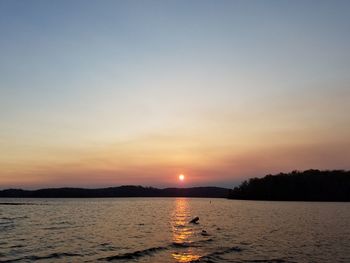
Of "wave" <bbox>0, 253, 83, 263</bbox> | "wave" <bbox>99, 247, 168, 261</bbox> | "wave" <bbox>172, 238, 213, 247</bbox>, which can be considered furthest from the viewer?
"wave" <bbox>172, 238, 213, 247</bbox>

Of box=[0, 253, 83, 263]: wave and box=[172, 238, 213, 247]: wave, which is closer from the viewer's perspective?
box=[0, 253, 83, 263]: wave

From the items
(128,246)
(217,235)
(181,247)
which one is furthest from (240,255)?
(217,235)

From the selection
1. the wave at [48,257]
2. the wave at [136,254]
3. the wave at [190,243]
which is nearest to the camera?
the wave at [48,257]

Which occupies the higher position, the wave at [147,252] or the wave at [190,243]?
the wave at [190,243]

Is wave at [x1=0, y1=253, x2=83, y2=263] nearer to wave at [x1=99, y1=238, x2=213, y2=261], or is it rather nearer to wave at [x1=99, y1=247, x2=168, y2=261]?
wave at [x1=99, y1=247, x2=168, y2=261]

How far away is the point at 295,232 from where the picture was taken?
57.6 m

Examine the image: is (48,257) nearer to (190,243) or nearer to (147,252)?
(147,252)

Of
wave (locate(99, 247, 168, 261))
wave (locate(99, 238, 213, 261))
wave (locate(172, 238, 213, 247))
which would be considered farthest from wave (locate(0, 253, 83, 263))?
Answer: wave (locate(172, 238, 213, 247))

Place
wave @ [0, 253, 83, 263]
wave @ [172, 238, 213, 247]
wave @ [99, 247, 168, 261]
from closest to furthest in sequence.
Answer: wave @ [0, 253, 83, 263] < wave @ [99, 247, 168, 261] < wave @ [172, 238, 213, 247]

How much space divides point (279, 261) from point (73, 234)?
101 feet

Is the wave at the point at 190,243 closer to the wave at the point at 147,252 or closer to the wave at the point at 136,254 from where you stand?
the wave at the point at 147,252

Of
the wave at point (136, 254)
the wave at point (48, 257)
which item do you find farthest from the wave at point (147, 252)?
the wave at point (48, 257)

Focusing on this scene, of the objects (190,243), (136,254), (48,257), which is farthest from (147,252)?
(48,257)

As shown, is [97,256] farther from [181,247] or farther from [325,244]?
[325,244]
